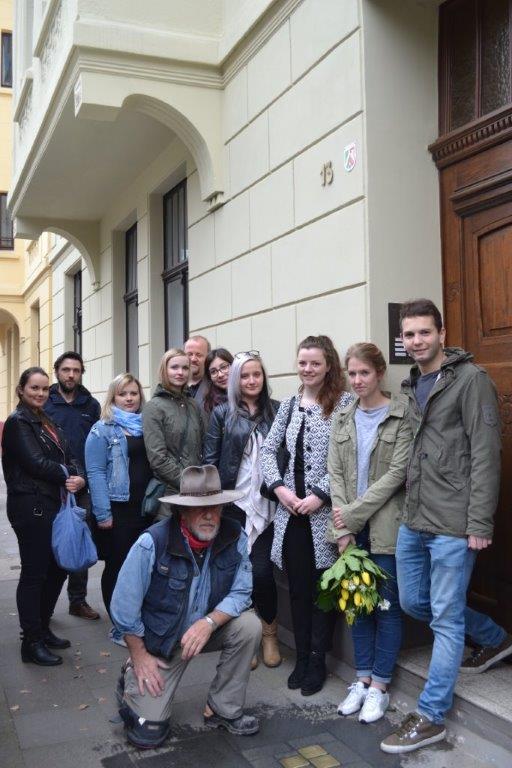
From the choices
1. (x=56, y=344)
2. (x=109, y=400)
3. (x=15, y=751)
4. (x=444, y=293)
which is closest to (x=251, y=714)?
(x=15, y=751)

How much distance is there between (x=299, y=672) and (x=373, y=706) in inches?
23.0

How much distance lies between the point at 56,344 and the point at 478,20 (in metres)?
11.4

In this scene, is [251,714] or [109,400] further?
[109,400]

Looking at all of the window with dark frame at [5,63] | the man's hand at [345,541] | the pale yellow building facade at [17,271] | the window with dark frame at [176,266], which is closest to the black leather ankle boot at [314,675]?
the man's hand at [345,541]

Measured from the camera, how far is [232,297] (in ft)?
21.2

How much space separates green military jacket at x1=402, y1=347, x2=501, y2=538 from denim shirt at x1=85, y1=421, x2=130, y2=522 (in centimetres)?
206

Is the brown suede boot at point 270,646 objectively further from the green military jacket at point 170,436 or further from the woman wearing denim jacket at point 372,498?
the green military jacket at point 170,436

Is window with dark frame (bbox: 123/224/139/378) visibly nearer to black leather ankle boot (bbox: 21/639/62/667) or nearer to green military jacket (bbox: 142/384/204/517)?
green military jacket (bbox: 142/384/204/517)

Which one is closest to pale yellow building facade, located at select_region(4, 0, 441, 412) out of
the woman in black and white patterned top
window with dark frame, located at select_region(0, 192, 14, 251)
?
the woman in black and white patterned top

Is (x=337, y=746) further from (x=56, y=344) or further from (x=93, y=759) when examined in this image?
(x=56, y=344)

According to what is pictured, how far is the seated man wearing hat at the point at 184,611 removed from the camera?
3.46 meters

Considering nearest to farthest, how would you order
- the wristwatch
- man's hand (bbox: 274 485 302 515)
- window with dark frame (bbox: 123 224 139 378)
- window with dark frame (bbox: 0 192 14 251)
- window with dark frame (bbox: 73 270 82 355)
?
the wristwatch < man's hand (bbox: 274 485 302 515) < window with dark frame (bbox: 123 224 139 378) < window with dark frame (bbox: 73 270 82 355) < window with dark frame (bbox: 0 192 14 251)

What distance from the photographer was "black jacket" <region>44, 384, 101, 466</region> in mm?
5648

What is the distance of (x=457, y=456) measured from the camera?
3391 mm
